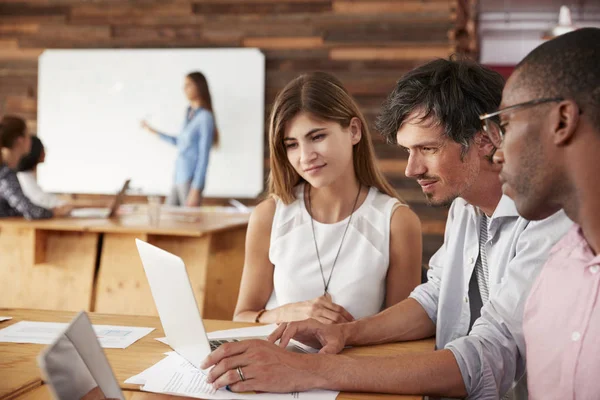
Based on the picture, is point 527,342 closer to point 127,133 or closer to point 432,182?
point 432,182

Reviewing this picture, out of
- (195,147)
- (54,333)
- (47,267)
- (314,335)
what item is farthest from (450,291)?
(195,147)

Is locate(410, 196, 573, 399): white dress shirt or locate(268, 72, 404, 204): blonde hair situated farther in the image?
locate(268, 72, 404, 204): blonde hair

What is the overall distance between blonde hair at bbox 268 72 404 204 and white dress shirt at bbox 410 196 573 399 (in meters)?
0.50

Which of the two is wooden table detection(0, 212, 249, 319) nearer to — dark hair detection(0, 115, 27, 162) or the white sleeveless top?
dark hair detection(0, 115, 27, 162)

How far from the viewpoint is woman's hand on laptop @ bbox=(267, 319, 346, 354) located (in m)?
1.36

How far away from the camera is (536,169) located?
0.99m

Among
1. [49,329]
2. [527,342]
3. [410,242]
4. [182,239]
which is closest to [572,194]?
[527,342]

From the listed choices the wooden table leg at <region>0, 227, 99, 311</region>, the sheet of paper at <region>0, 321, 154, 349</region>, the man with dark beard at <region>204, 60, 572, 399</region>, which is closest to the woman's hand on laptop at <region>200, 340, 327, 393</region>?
the man with dark beard at <region>204, 60, 572, 399</region>

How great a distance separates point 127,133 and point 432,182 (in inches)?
193

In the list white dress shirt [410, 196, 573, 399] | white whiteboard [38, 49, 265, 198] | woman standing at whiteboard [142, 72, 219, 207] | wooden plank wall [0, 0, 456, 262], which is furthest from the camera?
white whiteboard [38, 49, 265, 198]

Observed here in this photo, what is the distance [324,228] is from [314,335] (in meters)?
0.64

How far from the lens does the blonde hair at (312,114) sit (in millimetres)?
1971

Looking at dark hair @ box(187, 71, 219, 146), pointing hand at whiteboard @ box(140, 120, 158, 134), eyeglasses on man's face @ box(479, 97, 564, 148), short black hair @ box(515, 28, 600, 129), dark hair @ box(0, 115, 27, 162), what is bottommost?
eyeglasses on man's face @ box(479, 97, 564, 148)

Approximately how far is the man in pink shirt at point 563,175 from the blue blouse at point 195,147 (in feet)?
14.1
